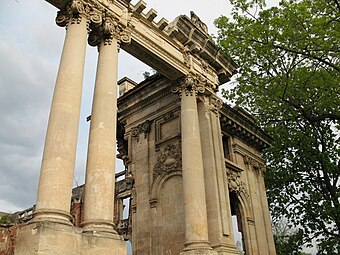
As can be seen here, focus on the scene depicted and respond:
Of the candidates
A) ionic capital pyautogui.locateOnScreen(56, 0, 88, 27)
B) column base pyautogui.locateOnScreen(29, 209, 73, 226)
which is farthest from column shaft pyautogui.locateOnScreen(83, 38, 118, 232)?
ionic capital pyautogui.locateOnScreen(56, 0, 88, 27)

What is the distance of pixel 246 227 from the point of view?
18750 mm

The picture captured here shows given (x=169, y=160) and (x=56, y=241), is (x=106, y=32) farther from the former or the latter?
(x=56, y=241)

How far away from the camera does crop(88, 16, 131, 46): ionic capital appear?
1195 cm

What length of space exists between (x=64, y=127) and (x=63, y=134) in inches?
7.5

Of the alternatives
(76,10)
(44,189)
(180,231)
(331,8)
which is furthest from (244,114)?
(44,189)

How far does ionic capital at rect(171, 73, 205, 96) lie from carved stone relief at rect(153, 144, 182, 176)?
8.06 ft

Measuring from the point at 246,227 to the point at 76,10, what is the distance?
1362cm

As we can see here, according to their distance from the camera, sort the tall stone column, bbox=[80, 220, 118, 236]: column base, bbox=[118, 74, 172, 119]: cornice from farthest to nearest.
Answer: bbox=[118, 74, 172, 119]: cornice, the tall stone column, bbox=[80, 220, 118, 236]: column base

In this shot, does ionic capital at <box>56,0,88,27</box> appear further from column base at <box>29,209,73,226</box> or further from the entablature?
column base at <box>29,209,73,226</box>

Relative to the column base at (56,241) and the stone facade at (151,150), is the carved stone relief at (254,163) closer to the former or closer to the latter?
the stone facade at (151,150)

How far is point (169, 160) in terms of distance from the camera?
15.9 metres

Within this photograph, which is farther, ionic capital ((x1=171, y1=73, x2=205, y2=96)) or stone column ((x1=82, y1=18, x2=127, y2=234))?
ionic capital ((x1=171, y1=73, x2=205, y2=96))

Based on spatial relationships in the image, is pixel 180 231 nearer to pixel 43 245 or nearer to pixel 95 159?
pixel 95 159

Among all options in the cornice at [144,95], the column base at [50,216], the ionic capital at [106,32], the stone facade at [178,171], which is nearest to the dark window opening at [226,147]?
the stone facade at [178,171]
